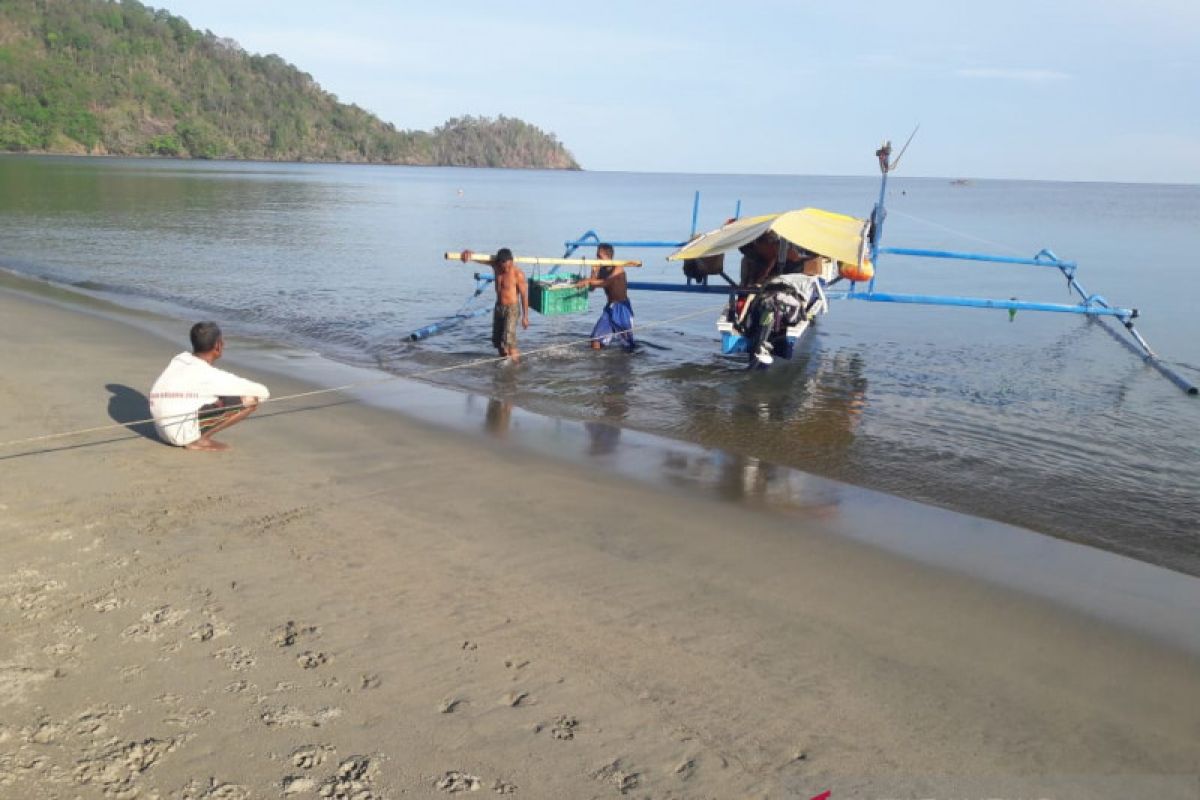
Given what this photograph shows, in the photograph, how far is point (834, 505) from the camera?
6969 millimetres

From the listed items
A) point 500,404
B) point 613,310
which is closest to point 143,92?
point 613,310

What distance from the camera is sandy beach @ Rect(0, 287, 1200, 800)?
336cm

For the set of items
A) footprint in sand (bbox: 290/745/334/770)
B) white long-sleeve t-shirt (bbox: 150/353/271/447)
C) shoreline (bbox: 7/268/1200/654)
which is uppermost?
white long-sleeve t-shirt (bbox: 150/353/271/447)

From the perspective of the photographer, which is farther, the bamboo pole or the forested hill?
the forested hill

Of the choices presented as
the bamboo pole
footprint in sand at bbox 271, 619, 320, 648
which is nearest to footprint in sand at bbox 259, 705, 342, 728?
footprint in sand at bbox 271, 619, 320, 648

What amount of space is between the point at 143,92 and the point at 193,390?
143107mm

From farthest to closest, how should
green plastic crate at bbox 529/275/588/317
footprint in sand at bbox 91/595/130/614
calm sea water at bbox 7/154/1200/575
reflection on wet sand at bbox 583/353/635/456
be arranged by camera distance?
green plastic crate at bbox 529/275/588/317, reflection on wet sand at bbox 583/353/635/456, calm sea water at bbox 7/154/1200/575, footprint in sand at bbox 91/595/130/614

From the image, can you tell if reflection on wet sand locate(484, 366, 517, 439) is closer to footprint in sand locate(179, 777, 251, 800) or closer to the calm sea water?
the calm sea water

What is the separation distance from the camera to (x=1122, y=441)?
32.9ft

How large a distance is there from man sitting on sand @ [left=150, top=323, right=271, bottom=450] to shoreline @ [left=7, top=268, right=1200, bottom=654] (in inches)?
47.0

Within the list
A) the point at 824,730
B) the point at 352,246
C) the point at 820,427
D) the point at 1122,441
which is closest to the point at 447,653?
the point at 824,730

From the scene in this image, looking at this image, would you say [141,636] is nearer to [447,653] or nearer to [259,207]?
[447,653]

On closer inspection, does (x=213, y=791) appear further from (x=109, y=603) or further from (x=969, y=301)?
(x=969, y=301)

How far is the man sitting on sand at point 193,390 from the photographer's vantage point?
22.0 feet
